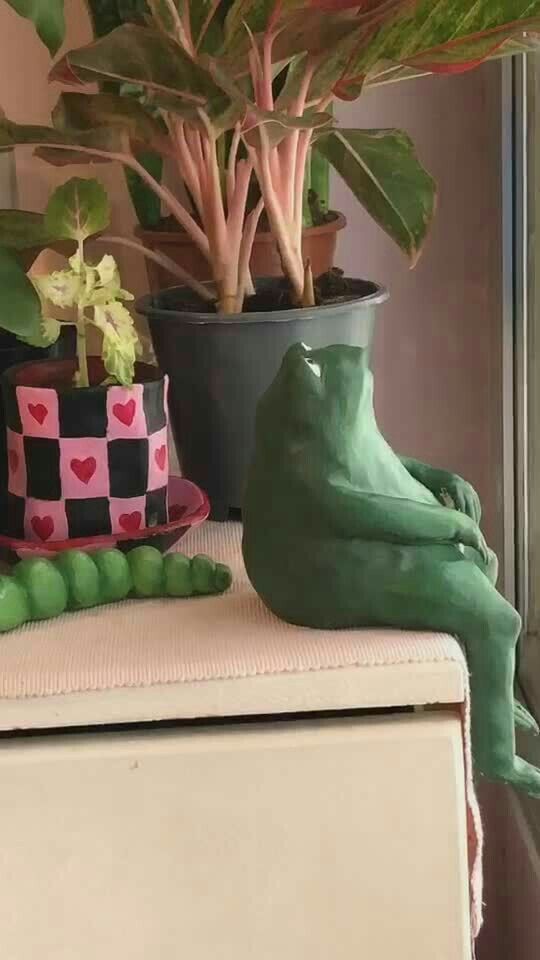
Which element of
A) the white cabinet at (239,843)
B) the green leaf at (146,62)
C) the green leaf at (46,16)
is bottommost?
the white cabinet at (239,843)

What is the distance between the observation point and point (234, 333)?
0.73 metres

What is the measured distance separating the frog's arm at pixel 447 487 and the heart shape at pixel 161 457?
5.7 inches

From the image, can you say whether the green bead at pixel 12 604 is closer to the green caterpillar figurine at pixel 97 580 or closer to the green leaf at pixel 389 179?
the green caterpillar figurine at pixel 97 580

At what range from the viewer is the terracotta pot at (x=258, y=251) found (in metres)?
0.85

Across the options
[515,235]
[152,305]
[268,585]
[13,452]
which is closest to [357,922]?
[268,585]

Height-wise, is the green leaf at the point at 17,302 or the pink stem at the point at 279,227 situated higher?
the pink stem at the point at 279,227

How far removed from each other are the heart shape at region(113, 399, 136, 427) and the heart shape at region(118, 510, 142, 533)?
58 mm

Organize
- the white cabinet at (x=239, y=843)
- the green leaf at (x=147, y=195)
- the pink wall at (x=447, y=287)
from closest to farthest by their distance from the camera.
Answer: the white cabinet at (x=239, y=843)
the green leaf at (x=147, y=195)
the pink wall at (x=447, y=287)

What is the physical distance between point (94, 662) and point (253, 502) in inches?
4.7

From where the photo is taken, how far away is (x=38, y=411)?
25.3 inches

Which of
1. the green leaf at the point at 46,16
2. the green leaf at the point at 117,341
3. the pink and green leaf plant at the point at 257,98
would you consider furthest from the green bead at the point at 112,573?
the green leaf at the point at 46,16

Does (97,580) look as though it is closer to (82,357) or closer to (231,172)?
(82,357)

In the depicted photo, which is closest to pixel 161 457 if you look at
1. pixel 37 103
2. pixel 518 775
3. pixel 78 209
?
pixel 78 209

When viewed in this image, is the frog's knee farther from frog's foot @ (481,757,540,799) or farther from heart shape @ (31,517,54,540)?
heart shape @ (31,517,54,540)
